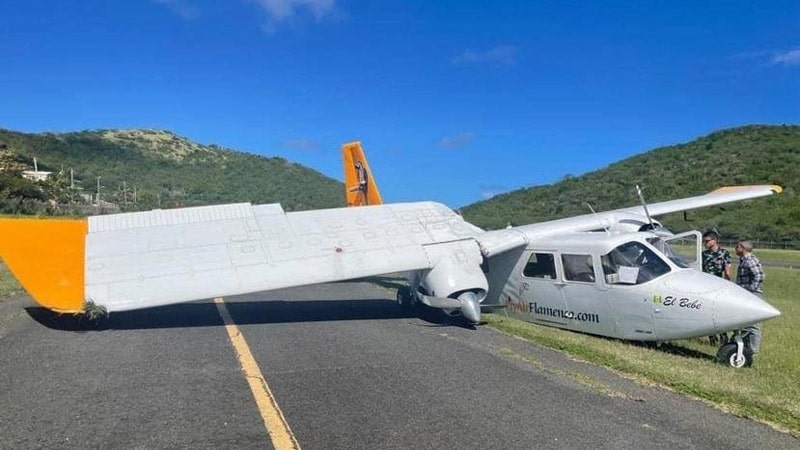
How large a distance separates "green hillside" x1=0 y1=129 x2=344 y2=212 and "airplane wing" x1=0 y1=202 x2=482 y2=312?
5482cm

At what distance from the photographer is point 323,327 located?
11.0 metres

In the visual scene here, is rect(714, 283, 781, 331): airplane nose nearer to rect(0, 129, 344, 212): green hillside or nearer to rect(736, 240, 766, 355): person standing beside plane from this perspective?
rect(736, 240, 766, 355): person standing beside plane

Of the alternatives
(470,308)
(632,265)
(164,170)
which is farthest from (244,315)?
(164,170)

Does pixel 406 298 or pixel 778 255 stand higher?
pixel 406 298

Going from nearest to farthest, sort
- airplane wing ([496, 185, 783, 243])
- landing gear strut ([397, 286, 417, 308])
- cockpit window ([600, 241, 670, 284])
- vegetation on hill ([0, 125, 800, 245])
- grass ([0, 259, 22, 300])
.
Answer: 1. cockpit window ([600, 241, 670, 284])
2. airplane wing ([496, 185, 783, 243])
3. landing gear strut ([397, 286, 417, 308])
4. grass ([0, 259, 22, 300])
5. vegetation on hill ([0, 125, 800, 245])

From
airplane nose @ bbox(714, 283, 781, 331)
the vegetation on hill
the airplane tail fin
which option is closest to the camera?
airplane nose @ bbox(714, 283, 781, 331)

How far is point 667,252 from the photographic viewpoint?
10867mm

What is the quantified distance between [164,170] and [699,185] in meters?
75.0

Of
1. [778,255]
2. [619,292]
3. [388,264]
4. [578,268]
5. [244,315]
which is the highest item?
[388,264]

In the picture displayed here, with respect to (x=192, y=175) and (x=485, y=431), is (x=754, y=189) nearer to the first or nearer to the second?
(x=485, y=431)

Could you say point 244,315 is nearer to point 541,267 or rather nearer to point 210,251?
point 210,251

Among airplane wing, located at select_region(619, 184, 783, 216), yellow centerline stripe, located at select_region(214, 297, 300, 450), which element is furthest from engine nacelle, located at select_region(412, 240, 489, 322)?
airplane wing, located at select_region(619, 184, 783, 216)

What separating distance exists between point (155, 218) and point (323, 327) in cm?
384

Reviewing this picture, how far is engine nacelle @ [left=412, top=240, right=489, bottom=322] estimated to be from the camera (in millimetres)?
11445
